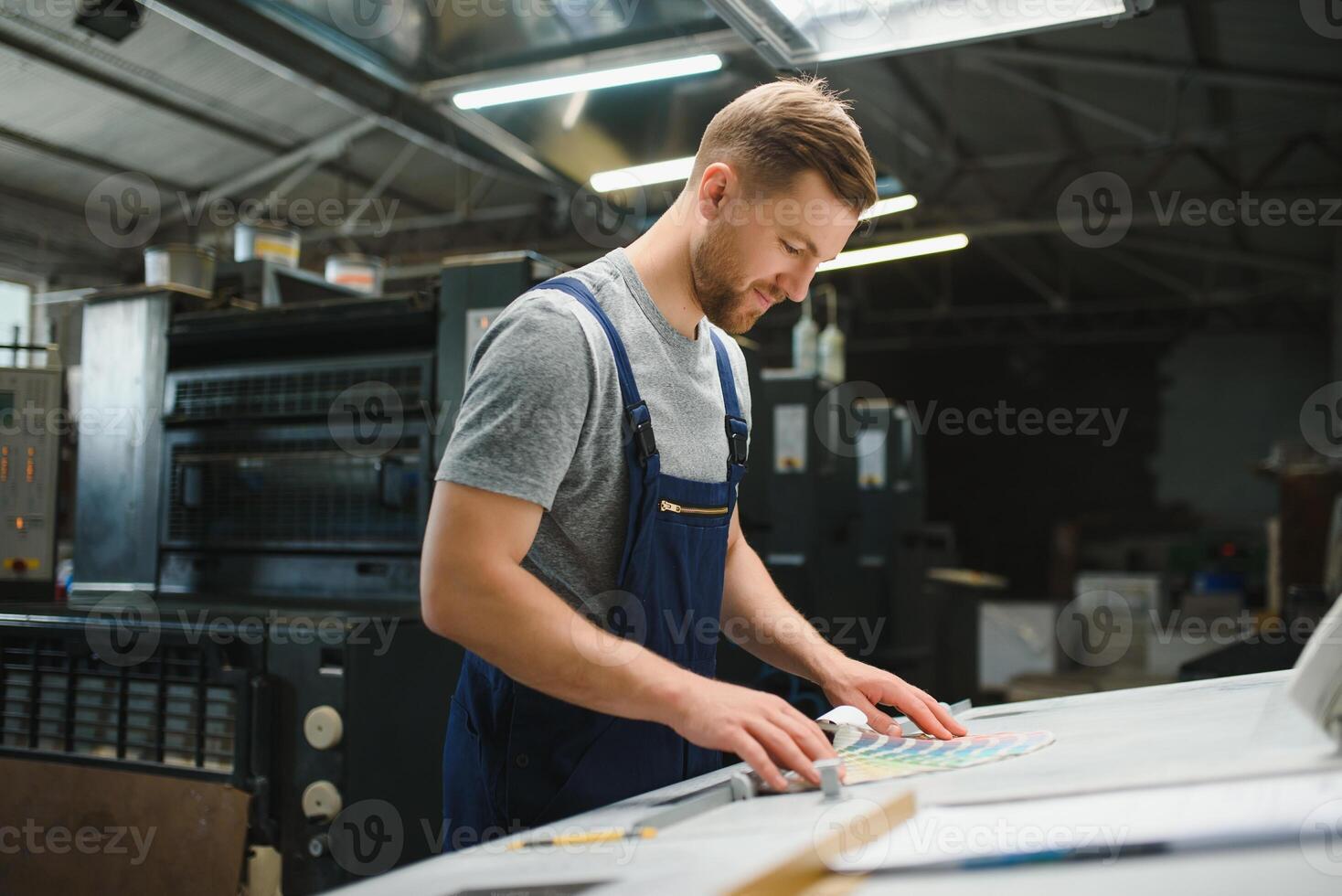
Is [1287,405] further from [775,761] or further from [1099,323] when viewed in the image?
[775,761]

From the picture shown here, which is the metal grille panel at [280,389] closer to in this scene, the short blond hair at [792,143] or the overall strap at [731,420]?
the overall strap at [731,420]

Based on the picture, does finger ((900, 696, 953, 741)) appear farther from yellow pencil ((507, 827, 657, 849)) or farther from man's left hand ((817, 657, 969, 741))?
yellow pencil ((507, 827, 657, 849))

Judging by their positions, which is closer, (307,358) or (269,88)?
(307,358)

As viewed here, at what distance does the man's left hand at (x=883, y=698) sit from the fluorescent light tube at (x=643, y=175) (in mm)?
3195

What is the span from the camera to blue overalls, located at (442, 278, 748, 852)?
1186 millimetres

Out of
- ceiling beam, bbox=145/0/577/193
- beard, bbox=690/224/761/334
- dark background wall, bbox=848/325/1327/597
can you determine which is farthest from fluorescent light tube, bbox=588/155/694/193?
dark background wall, bbox=848/325/1327/597

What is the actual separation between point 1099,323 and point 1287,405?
2.08 meters

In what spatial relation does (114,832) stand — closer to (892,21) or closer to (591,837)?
(591,837)

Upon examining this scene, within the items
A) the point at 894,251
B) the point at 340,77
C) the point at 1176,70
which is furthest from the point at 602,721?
the point at 1176,70

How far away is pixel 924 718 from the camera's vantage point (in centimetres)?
126

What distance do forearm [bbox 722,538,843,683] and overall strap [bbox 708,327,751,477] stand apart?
0.60 ft

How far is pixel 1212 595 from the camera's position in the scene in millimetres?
7453

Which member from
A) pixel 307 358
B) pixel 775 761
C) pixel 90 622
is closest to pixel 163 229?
pixel 307 358

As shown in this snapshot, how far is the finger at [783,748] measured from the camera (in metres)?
0.98
